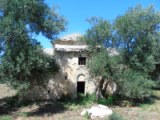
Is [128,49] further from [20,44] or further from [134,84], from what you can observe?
[20,44]

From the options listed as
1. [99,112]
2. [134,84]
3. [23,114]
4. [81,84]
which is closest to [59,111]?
[23,114]

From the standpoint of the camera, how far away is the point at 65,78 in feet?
109

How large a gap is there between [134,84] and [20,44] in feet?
37.6

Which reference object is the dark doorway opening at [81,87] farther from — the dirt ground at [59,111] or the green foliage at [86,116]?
the green foliage at [86,116]

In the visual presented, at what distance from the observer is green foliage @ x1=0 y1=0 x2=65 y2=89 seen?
24.5 metres

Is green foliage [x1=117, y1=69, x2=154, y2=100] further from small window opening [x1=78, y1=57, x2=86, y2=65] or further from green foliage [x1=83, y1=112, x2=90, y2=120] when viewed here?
green foliage [x1=83, y1=112, x2=90, y2=120]

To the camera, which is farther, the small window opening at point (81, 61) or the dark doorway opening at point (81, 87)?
the dark doorway opening at point (81, 87)

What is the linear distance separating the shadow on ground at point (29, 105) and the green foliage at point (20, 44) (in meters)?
2.84

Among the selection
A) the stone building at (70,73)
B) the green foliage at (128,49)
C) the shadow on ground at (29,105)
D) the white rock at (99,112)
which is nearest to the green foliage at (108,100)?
the green foliage at (128,49)

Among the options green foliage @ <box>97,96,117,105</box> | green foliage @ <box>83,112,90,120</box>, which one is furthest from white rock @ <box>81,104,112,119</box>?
green foliage @ <box>97,96,117,105</box>

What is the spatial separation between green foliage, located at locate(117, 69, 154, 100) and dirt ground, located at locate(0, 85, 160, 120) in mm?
1405

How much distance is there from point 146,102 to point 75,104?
301 inches

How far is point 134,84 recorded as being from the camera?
93.2 ft

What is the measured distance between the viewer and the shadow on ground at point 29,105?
26422 millimetres
